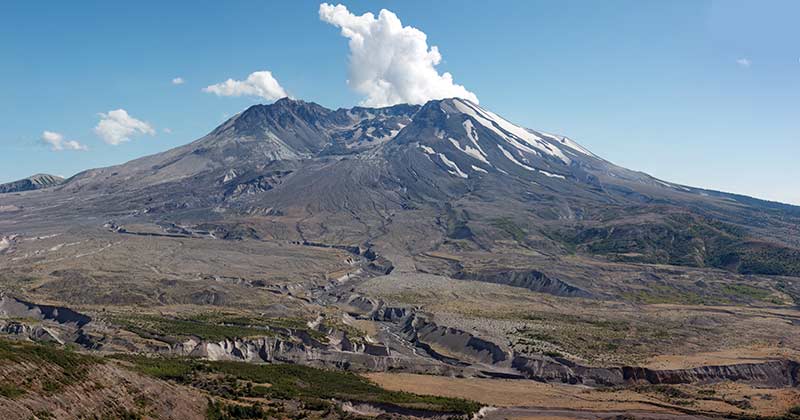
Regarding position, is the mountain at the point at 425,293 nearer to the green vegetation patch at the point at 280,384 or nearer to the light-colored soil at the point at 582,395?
the green vegetation patch at the point at 280,384

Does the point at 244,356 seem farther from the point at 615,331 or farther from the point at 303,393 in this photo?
the point at 615,331

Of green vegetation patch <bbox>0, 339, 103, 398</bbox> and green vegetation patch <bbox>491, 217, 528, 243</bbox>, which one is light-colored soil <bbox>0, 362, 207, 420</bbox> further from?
green vegetation patch <bbox>491, 217, 528, 243</bbox>

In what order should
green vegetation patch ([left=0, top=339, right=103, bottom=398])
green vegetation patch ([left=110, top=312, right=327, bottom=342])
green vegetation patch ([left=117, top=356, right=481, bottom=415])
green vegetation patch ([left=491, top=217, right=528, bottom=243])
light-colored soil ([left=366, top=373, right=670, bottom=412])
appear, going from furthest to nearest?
green vegetation patch ([left=491, top=217, right=528, bottom=243]) < green vegetation patch ([left=110, top=312, right=327, bottom=342]) < light-colored soil ([left=366, top=373, right=670, bottom=412]) < green vegetation patch ([left=117, top=356, right=481, bottom=415]) < green vegetation patch ([left=0, top=339, right=103, bottom=398])

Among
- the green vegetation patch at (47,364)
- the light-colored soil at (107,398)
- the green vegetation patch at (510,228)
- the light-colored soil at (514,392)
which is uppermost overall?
the green vegetation patch at (510,228)

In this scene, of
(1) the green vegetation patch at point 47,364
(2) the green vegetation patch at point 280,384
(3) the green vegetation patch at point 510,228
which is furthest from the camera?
(3) the green vegetation patch at point 510,228

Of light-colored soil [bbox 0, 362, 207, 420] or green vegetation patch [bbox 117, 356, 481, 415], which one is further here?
green vegetation patch [bbox 117, 356, 481, 415]

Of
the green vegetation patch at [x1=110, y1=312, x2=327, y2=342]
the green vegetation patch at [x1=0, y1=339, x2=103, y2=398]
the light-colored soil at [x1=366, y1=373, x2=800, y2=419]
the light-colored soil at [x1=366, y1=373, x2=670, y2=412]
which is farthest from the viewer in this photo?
the green vegetation patch at [x1=110, y1=312, x2=327, y2=342]

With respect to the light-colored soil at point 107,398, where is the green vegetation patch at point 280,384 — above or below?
below

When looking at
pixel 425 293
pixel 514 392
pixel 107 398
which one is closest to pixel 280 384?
pixel 107 398

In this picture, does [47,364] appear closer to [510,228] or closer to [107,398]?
[107,398]

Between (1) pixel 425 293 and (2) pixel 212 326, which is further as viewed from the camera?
(1) pixel 425 293

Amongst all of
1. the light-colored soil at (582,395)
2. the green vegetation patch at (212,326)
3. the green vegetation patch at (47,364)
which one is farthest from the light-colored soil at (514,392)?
the green vegetation patch at (47,364)

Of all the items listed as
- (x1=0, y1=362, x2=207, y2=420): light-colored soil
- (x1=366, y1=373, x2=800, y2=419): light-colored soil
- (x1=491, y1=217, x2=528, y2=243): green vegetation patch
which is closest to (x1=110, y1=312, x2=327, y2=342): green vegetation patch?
(x1=366, y1=373, x2=800, y2=419): light-colored soil

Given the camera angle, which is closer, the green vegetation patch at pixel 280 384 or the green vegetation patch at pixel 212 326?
the green vegetation patch at pixel 280 384
